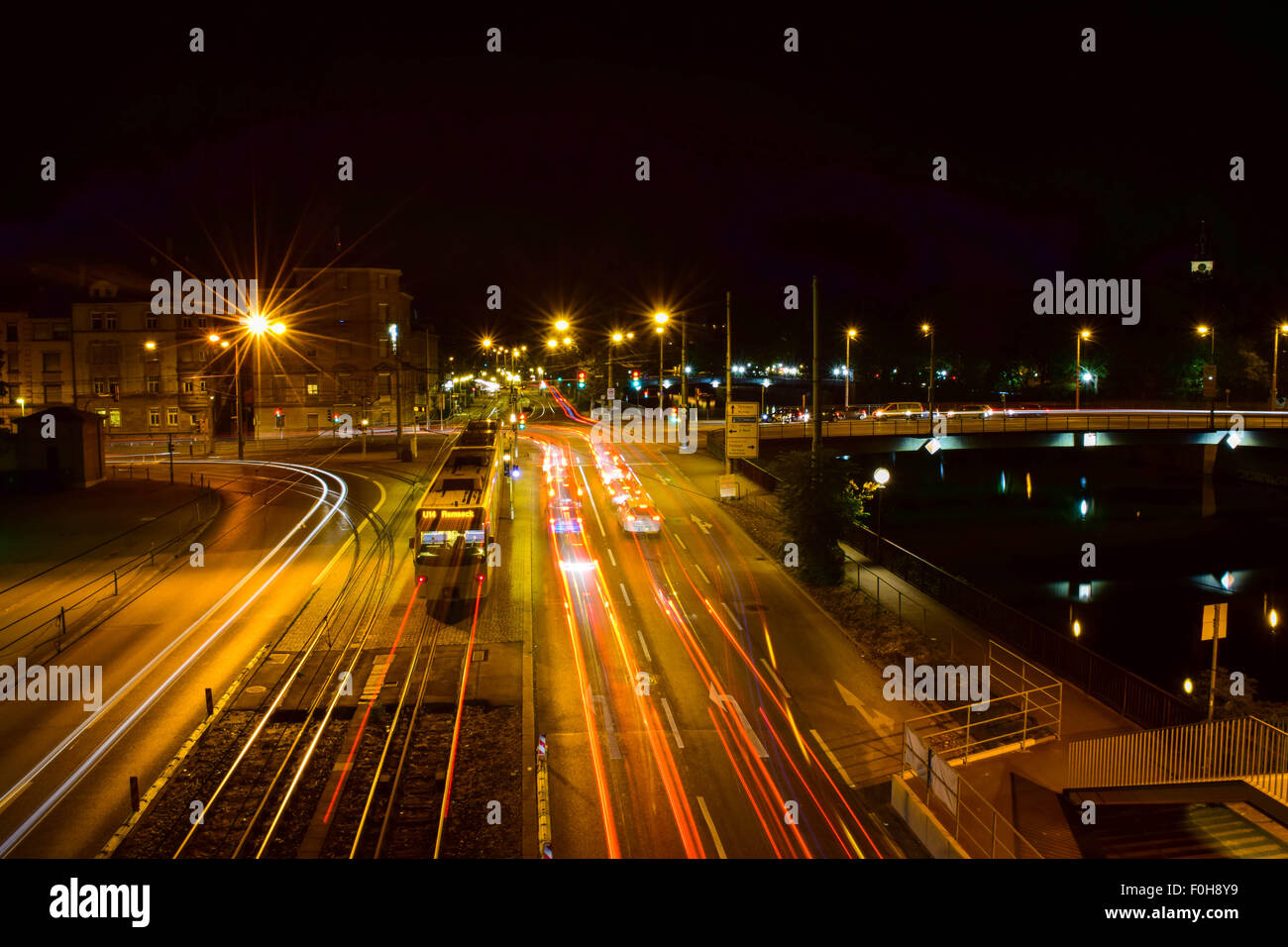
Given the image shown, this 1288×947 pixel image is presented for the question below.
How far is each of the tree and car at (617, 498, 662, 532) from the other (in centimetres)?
757

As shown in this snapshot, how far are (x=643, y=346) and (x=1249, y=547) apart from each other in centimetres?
4590

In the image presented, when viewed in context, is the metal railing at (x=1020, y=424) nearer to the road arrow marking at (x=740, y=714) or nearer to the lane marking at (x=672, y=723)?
the road arrow marking at (x=740, y=714)

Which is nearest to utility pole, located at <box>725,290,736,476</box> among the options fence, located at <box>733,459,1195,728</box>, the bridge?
fence, located at <box>733,459,1195,728</box>

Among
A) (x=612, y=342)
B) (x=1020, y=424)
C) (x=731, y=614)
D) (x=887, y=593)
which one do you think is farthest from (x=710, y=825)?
(x=1020, y=424)

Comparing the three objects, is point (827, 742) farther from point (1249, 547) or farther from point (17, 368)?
point (17, 368)

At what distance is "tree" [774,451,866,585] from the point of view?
22.9 m

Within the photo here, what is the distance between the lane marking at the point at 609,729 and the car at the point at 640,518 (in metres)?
14.8

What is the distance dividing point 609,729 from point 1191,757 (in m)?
8.29

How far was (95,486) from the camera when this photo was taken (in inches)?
A: 1561

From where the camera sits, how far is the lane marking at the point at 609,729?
1307 cm

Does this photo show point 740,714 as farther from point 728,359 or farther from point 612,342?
point 612,342

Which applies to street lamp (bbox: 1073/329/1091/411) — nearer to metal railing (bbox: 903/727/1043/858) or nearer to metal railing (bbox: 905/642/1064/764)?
metal railing (bbox: 905/642/1064/764)
